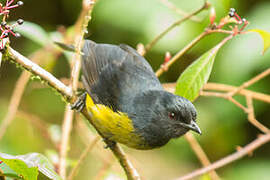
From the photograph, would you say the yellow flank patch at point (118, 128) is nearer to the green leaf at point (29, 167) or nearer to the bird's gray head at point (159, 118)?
the bird's gray head at point (159, 118)

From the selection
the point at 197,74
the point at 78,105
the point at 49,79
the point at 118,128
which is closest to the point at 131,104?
the point at 118,128

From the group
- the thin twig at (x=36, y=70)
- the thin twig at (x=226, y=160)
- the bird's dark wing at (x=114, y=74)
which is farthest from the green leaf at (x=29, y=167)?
the bird's dark wing at (x=114, y=74)

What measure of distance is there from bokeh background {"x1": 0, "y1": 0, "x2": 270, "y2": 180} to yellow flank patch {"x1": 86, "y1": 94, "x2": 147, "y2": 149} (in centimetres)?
110

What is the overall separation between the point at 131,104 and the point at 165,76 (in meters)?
2.76

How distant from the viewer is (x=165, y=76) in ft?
19.2

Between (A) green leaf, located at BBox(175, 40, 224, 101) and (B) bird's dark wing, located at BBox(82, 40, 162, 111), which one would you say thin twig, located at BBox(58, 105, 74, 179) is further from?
(A) green leaf, located at BBox(175, 40, 224, 101)

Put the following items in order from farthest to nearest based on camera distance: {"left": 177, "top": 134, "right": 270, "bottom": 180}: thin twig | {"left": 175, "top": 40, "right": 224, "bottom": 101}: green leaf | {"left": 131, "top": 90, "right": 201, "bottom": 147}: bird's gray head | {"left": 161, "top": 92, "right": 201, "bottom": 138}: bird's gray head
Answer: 1. {"left": 131, "top": 90, "right": 201, "bottom": 147}: bird's gray head
2. {"left": 161, "top": 92, "right": 201, "bottom": 138}: bird's gray head
3. {"left": 177, "top": 134, "right": 270, "bottom": 180}: thin twig
4. {"left": 175, "top": 40, "right": 224, "bottom": 101}: green leaf

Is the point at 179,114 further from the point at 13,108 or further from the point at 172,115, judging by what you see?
the point at 13,108

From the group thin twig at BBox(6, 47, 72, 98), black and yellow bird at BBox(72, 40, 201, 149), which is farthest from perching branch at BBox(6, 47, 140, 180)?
black and yellow bird at BBox(72, 40, 201, 149)

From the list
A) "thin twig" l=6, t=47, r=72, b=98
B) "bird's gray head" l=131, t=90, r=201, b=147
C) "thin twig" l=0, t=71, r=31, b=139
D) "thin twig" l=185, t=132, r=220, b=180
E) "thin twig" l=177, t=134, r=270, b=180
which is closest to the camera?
"thin twig" l=6, t=47, r=72, b=98

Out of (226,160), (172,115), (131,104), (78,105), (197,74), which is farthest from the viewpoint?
(131,104)

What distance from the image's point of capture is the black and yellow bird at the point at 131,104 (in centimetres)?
296

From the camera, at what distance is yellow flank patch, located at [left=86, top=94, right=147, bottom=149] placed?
3014 mm

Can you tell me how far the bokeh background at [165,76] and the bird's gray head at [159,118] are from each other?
48.7 inches
